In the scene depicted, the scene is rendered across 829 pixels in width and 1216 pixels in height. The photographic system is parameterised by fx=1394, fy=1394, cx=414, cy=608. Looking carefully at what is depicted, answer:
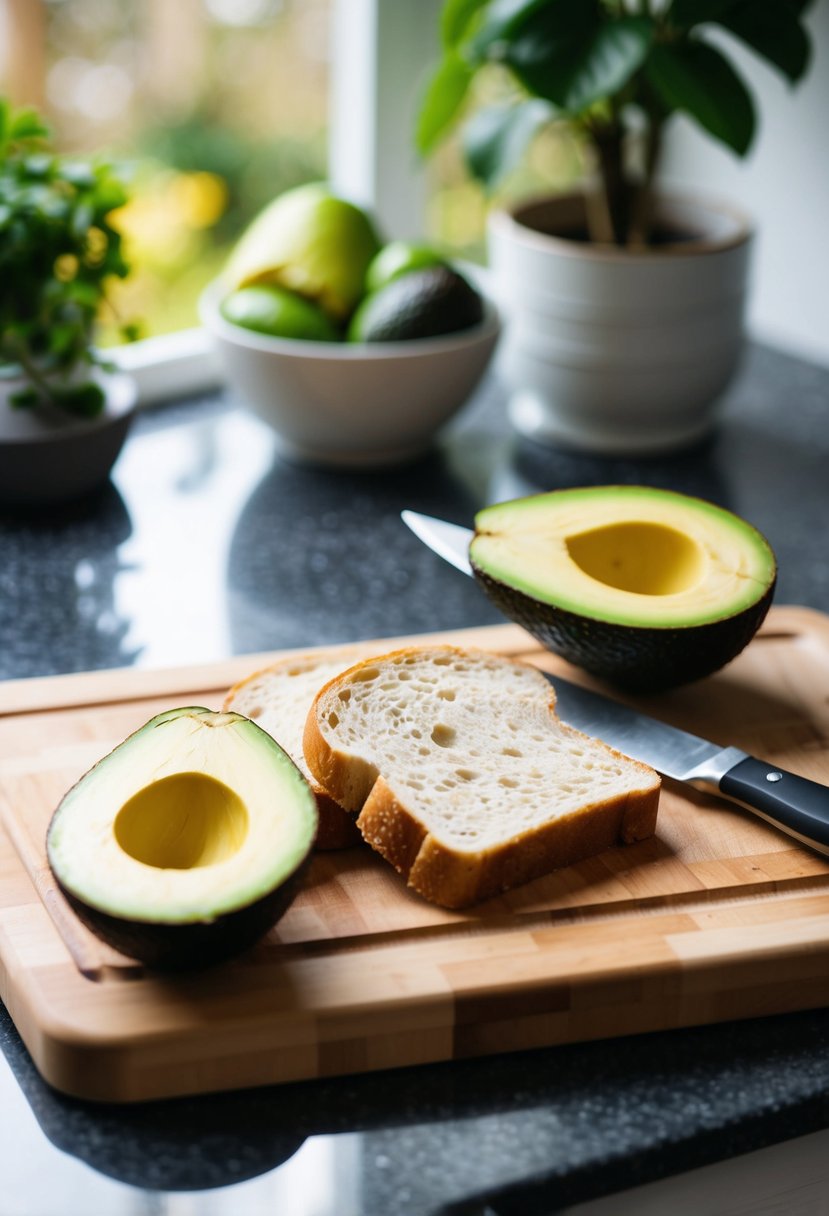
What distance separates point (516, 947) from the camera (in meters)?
0.78

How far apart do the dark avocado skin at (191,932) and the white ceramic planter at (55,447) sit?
67cm

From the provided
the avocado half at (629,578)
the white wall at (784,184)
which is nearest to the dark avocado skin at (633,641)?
the avocado half at (629,578)

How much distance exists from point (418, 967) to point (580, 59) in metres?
0.94

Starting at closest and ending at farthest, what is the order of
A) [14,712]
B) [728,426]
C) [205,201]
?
[14,712], [728,426], [205,201]

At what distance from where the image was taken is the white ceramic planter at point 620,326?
146 centimetres

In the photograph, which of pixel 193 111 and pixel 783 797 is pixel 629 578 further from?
pixel 193 111

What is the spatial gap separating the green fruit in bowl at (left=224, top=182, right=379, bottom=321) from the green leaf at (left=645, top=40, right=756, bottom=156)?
0.34m

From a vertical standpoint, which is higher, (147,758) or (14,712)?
(147,758)

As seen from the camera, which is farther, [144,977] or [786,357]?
[786,357]

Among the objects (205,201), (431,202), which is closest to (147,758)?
(431,202)

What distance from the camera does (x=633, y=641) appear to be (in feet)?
3.07

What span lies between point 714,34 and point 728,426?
56 centimetres

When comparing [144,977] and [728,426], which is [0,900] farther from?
[728,426]

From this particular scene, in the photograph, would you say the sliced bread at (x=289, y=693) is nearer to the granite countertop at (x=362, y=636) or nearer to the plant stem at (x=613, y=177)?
the granite countertop at (x=362, y=636)
